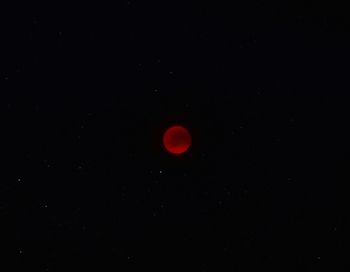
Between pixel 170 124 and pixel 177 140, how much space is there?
0.12ft

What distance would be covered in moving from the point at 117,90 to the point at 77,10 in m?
0.19

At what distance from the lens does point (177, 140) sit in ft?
3.37

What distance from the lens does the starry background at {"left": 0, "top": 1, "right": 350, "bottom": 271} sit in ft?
3.31

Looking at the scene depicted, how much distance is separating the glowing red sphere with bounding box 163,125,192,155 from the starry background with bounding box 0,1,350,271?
0.04 ft

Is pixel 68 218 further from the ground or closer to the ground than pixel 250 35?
closer to the ground

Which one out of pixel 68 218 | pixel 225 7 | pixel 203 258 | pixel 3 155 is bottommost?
pixel 203 258

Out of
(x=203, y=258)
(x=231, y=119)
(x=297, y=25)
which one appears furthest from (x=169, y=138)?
(x=297, y=25)

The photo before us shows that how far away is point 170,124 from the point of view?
1.03 meters

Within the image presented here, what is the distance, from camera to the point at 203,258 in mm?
1038

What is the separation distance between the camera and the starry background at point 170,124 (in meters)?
1.01

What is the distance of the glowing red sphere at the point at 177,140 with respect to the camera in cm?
102

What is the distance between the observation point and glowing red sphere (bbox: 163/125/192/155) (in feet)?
3.36

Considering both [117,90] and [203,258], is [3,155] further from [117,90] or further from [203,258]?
[203,258]

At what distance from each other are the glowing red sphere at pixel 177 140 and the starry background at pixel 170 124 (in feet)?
0.04
